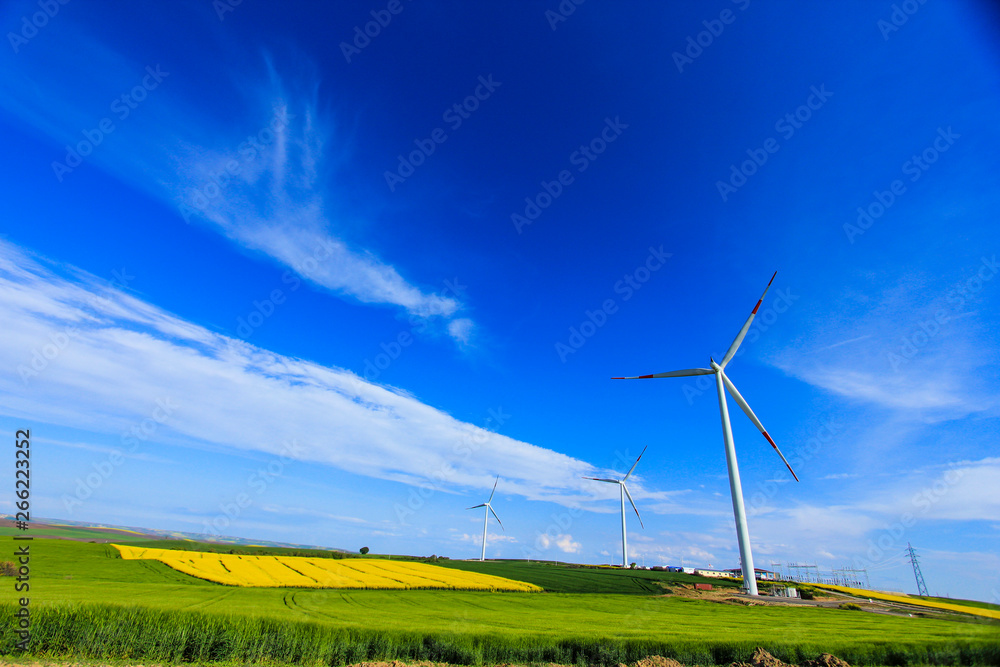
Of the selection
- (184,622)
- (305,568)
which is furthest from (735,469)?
(305,568)

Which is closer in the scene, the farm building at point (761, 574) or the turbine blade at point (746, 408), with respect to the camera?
the turbine blade at point (746, 408)

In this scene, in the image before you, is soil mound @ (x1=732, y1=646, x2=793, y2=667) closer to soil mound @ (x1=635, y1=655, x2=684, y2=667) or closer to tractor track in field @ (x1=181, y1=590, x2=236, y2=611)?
soil mound @ (x1=635, y1=655, x2=684, y2=667)

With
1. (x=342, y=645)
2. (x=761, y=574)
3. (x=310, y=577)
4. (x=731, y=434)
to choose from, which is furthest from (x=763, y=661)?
(x=761, y=574)

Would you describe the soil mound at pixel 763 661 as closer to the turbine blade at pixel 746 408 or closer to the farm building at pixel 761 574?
the turbine blade at pixel 746 408

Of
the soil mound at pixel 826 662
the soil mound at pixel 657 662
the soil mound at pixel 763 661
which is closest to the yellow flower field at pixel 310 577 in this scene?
the soil mound at pixel 657 662

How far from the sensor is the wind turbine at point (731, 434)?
210 ft

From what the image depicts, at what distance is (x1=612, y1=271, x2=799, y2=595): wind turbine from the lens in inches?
2525

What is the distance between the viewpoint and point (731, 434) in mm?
68375

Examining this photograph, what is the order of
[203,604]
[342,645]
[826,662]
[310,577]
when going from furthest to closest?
1. [310,577]
2. [203,604]
3. [826,662]
4. [342,645]

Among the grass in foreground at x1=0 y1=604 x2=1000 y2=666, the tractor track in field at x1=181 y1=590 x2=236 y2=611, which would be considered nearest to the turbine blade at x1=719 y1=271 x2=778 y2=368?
the grass in foreground at x1=0 y1=604 x2=1000 y2=666

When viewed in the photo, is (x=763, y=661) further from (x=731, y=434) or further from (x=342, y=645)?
(x=731, y=434)

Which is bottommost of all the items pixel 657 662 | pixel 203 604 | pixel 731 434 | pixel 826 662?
pixel 203 604

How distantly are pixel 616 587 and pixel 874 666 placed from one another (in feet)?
219

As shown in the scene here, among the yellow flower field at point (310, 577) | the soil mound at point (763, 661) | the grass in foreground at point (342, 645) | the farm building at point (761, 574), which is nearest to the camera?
the grass in foreground at point (342, 645)
